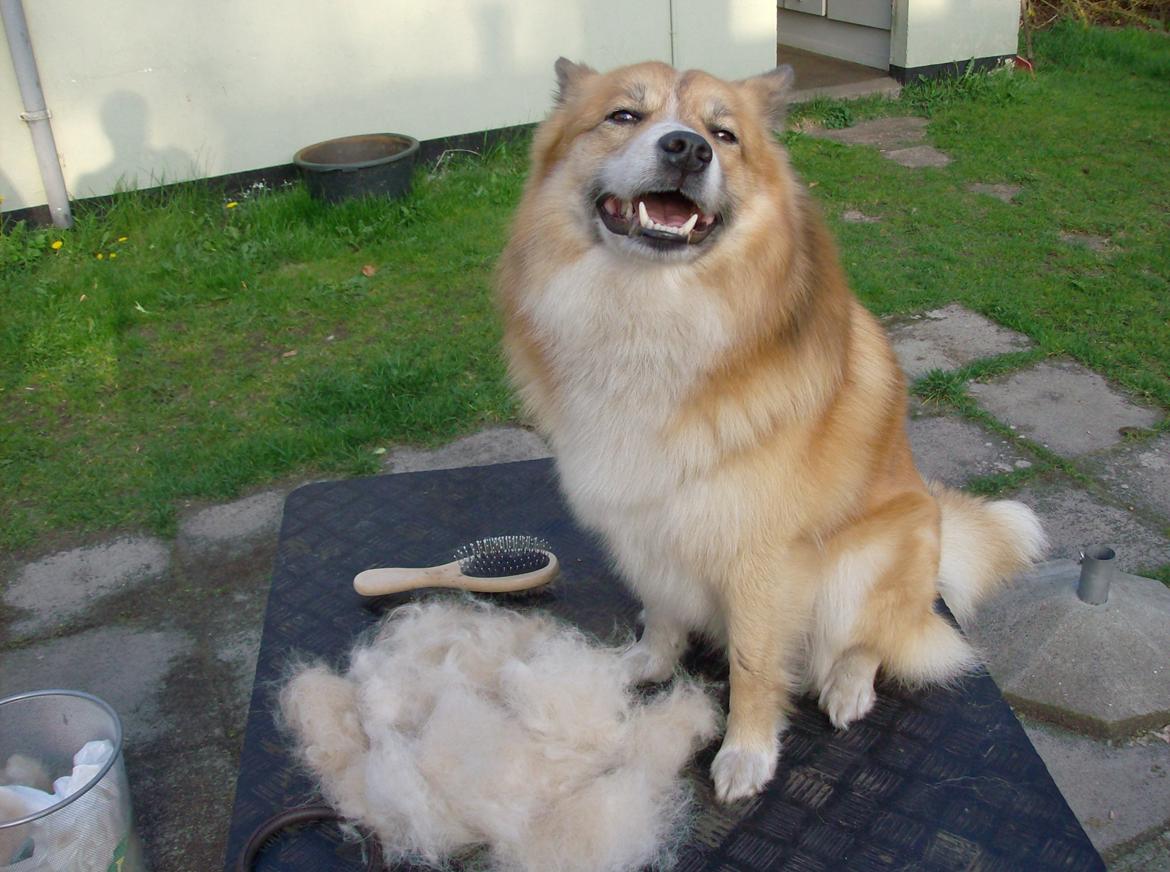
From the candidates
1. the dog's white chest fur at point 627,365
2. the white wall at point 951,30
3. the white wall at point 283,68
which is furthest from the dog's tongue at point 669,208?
the white wall at point 951,30

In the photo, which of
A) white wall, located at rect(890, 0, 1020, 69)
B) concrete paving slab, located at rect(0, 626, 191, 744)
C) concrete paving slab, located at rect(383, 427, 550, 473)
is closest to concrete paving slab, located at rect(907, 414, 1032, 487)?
concrete paving slab, located at rect(383, 427, 550, 473)

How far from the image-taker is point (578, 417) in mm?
1846

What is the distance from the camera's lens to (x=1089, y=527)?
9.87ft

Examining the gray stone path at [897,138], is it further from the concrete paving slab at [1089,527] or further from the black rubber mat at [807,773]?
the black rubber mat at [807,773]

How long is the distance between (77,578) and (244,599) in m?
0.58

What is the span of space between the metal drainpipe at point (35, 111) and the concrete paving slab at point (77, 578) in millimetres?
2595

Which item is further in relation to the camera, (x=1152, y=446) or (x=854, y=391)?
(x=1152, y=446)

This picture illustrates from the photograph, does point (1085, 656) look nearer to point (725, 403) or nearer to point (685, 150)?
point (725, 403)

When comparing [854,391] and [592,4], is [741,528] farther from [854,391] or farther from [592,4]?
[592,4]

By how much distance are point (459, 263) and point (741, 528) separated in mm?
3437

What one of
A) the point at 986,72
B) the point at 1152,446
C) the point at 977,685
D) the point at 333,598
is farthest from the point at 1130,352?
the point at 986,72

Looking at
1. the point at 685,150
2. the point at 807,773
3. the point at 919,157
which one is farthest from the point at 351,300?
the point at 919,157

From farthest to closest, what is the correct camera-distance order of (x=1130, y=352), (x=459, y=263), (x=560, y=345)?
1. (x=459, y=263)
2. (x=1130, y=352)
3. (x=560, y=345)

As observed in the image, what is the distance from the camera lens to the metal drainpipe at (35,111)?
15.1ft
